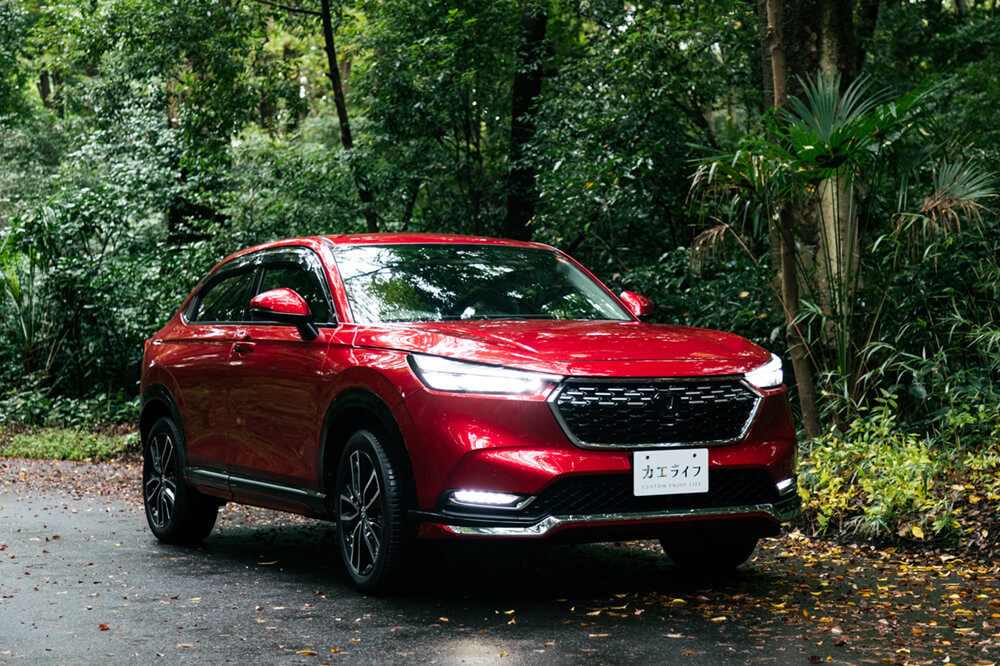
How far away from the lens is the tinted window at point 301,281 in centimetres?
671

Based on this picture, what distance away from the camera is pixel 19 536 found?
8516 mm

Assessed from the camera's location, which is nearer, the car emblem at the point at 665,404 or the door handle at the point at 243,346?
the car emblem at the point at 665,404

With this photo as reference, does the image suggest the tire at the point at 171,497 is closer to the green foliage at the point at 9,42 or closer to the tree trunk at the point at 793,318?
the tree trunk at the point at 793,318

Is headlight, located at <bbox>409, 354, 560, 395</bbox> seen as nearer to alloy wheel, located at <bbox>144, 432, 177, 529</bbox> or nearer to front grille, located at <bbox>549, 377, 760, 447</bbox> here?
front grille, located at <bbox>549, 377, 760, 447</bbox>

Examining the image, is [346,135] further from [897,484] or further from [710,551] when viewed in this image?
[710,551]

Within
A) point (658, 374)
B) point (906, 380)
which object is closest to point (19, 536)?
point (658, 374)

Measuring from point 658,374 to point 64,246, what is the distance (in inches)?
569

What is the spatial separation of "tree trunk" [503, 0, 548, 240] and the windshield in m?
7.87

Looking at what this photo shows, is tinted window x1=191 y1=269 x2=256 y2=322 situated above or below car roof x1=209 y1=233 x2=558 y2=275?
below

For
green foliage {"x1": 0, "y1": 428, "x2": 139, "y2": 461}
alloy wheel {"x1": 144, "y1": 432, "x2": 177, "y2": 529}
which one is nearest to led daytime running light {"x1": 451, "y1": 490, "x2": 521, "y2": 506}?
alloy wheel {"x1": 144, "y1": 432, "x2": 177, "y2": 529}

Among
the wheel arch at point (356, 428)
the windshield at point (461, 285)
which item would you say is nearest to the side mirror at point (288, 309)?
the windshield at point (461, 285)

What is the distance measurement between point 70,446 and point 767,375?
11.0 meters

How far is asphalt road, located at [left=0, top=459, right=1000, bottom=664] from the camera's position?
16.0ft

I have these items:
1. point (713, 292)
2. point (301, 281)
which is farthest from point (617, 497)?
point (713, 292)
